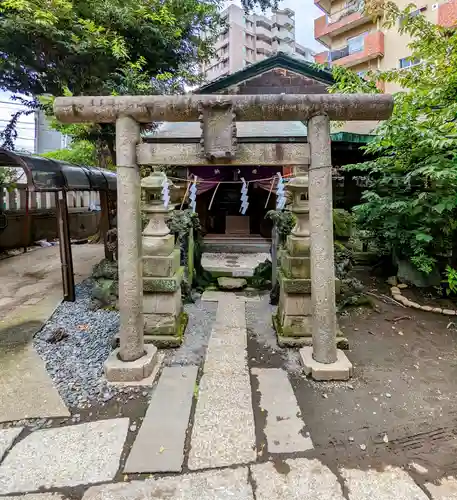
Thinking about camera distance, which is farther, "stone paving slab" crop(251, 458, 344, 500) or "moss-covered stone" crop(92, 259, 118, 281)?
"moss-covered stone" crop(92, 259, 118, 281)

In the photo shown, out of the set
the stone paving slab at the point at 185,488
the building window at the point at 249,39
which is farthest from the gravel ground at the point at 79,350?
the building window at the point at 249,39

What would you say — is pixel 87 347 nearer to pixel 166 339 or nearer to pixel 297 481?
pixel 166 339

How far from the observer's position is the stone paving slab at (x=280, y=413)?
2441 millimetres

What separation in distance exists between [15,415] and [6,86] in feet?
28.2

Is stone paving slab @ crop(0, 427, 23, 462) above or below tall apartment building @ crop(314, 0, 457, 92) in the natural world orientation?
below

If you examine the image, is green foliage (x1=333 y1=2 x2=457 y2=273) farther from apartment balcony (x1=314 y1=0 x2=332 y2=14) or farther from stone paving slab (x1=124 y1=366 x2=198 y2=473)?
apartment balcony (x1=314 y1=0 x2=332 y2=14)

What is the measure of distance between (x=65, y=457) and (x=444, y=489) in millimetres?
2632

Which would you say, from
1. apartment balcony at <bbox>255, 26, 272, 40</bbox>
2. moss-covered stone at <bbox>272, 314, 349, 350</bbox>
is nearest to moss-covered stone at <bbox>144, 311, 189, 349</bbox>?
moss-covered stone at <bbox>272, 314, 349, 350</bbox>

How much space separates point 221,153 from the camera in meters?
3.26

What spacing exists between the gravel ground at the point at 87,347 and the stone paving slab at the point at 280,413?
888 mm

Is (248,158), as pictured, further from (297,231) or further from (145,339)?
(145,339)

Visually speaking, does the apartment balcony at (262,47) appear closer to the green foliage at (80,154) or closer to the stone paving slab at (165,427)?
the green foliage at (80,154)

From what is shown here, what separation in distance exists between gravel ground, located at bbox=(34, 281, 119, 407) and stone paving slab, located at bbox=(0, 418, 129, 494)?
0.44 m

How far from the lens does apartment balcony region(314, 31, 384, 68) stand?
19.2m
